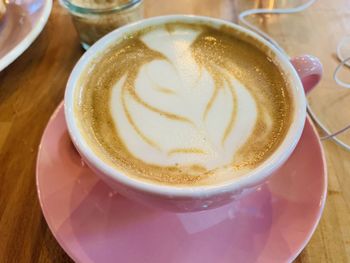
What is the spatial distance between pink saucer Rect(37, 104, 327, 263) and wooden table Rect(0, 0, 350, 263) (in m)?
0.05

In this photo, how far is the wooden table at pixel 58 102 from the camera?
0.61 m

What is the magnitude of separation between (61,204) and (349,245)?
0.45m

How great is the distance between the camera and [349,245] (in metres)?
0.60

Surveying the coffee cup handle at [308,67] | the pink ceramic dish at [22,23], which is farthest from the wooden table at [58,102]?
the coffee cup handle at [308,67]

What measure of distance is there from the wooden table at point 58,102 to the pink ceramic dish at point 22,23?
41 mm

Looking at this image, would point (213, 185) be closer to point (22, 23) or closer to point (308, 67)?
point (308, 67)

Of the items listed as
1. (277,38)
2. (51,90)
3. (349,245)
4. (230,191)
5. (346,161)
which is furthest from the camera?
(277,38)

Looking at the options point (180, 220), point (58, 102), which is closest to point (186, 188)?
point (180, 220)

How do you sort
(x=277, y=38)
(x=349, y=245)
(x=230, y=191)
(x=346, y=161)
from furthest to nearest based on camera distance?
(x=277, y=38) < (x=346, y=161) < (x=349, y=245) < (x=230, y=191)

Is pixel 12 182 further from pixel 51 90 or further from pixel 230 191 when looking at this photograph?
pixel 230 191

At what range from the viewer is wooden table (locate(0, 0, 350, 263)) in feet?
2.01

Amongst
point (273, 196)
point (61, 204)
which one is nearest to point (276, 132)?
point (273, 196)

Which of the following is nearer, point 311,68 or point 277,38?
point 311,68

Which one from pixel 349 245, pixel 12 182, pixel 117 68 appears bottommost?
pixel 349 245
